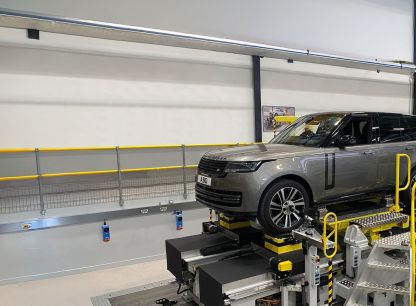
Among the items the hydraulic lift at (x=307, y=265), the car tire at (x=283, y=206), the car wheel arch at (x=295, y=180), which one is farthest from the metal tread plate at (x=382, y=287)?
the car wheel arch at (x=295, y=180)

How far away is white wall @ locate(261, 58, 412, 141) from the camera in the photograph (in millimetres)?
8086

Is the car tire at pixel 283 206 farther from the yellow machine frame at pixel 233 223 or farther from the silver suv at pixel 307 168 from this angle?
the yellow machine frame at pixel 233 223

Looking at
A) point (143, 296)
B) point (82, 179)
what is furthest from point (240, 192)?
point (82, 179)

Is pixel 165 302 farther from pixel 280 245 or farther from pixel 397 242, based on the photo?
pixel 397 242

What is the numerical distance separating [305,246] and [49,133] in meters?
5.01

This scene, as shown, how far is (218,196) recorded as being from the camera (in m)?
3.30

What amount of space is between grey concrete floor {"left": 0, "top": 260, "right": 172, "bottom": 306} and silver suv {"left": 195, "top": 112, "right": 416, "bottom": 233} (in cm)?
182

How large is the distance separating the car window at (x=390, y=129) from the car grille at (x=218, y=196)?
2.19m

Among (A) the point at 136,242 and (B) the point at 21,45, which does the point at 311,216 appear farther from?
(B) the point at 21,45

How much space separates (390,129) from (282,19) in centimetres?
488

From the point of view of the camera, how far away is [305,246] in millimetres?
2766

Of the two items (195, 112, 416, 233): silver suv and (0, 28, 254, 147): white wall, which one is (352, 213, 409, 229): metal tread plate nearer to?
(195, 112, 416, 233): silver suv

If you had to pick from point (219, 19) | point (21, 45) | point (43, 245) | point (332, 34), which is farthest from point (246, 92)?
point (43, 245)

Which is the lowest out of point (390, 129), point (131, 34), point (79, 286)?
point (79, 286)
